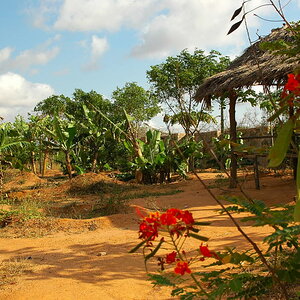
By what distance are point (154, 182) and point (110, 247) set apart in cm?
815

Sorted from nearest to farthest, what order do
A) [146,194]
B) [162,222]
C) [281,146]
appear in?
[281,146] < [162,222] < [146,194]

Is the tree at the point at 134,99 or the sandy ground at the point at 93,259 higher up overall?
the tree at the point at 134,99

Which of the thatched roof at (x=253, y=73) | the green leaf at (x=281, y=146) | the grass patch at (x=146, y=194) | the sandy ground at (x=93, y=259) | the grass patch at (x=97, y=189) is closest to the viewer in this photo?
the green leaf at (x=281, y=146)

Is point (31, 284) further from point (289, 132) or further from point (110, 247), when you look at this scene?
point (289, 132)

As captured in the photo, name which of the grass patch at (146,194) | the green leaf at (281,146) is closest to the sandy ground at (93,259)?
the green leaf at (281,146)

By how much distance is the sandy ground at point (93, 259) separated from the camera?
3270mm

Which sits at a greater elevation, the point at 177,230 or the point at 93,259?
the point at 177,230

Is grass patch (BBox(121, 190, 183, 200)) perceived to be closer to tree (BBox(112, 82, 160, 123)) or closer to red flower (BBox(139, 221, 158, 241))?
red flower (BBox(139, 221, 158, 241))

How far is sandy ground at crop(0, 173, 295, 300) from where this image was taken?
10.7 feet

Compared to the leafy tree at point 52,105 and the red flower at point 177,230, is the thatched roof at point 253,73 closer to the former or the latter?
the red flower at point 177,230

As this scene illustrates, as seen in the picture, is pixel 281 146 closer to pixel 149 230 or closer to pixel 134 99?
pixel 149 230

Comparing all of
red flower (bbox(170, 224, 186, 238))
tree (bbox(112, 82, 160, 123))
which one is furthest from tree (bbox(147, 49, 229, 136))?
red flower (bbox(170, 224, 186, 238))

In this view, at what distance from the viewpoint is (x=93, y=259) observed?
171 inches

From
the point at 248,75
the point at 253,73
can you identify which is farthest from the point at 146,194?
the point at 253,73
